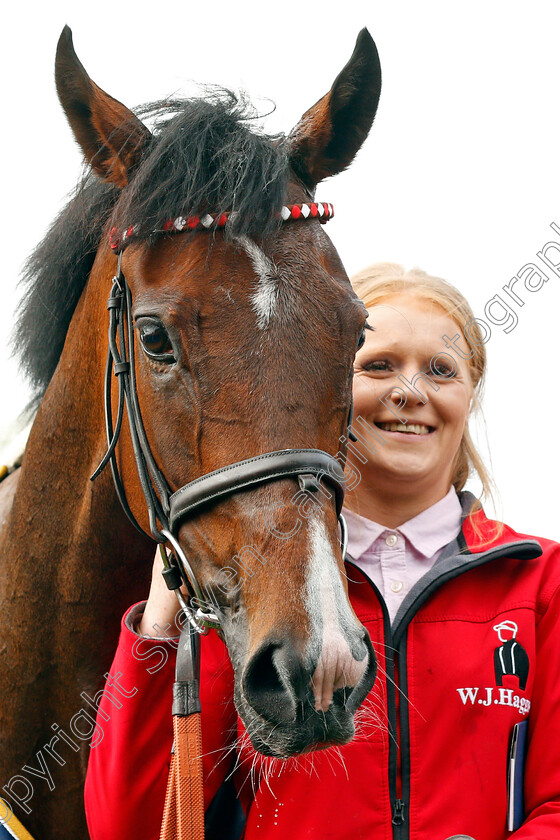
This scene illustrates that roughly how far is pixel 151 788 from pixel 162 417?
1.09 metres

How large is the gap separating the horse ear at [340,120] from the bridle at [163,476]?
190 mm

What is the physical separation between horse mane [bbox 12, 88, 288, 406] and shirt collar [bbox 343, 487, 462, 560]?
40.9 inches

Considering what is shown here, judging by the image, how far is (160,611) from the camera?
84.1 inches

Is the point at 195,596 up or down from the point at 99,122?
down

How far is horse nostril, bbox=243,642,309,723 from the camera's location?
1.50 meters

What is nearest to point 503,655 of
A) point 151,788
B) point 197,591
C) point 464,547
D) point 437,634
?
point 437,634

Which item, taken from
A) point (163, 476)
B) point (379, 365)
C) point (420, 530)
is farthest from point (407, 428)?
point (163, 476)

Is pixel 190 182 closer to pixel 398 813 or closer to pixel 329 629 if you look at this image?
pixel 329 629

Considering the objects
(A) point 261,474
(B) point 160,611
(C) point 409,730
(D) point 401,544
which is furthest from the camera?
(D) point 401,544

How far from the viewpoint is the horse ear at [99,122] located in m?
2.13

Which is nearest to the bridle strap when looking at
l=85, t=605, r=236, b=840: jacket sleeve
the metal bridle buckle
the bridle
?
the bridle

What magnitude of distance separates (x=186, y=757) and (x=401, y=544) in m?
0.95

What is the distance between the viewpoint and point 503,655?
2.11 meters

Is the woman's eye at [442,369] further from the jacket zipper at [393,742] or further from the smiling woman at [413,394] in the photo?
the jacket zipper at [393,742]
